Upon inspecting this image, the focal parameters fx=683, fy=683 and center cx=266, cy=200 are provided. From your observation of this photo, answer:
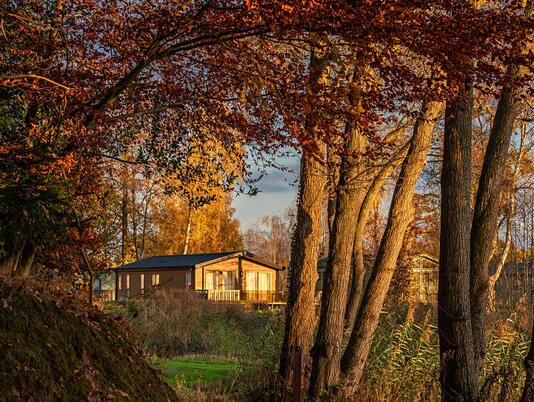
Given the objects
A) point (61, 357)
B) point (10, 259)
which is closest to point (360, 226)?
point (10, 259)

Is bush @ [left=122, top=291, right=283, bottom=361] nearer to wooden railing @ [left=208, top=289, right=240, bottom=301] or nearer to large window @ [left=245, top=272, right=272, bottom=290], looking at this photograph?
wooden railing @ [left=208, top=289, right=240, bottom=301]

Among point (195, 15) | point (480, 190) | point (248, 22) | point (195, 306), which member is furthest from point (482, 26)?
point (195, 306)

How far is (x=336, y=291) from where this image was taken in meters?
9.95

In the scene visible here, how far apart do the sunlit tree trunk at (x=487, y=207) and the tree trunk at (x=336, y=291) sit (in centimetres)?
168

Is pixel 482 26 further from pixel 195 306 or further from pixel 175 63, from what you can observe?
pixel 195 306

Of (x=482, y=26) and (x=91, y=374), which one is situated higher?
(x=482, y=26)

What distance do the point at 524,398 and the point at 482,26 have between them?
3920 millimetres

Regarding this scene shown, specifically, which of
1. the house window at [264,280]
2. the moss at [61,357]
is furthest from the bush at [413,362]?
the house window at [264,280]

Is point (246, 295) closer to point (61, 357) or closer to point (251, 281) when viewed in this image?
point (251, 281)

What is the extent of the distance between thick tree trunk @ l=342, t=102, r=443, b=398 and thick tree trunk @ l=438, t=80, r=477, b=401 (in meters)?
1.64

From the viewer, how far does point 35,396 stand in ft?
10.1

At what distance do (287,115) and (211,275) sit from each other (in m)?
41.8

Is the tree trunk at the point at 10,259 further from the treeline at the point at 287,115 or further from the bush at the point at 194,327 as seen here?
the bush at the point at 194,327

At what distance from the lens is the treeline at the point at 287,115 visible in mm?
5777
